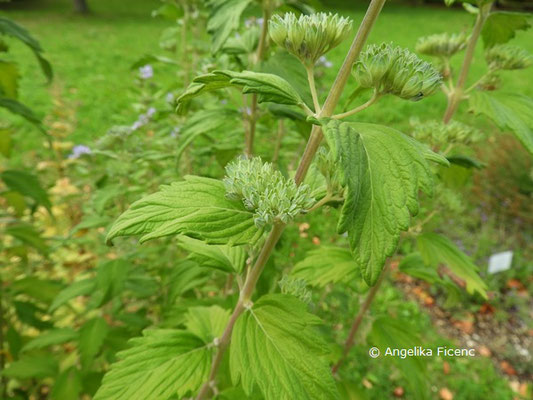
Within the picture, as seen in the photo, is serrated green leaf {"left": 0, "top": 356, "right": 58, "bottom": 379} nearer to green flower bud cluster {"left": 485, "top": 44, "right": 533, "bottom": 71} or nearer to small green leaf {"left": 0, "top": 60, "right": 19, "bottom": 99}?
small green leaf {"left": 0, "top": 60, "right": 19, "bottom": 99}

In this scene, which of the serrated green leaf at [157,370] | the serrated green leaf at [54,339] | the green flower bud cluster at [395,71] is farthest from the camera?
the serrated green leaf at [54,339]

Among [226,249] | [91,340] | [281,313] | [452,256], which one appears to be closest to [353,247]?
[281,313]

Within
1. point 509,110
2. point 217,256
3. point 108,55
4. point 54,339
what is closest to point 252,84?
point 217,256

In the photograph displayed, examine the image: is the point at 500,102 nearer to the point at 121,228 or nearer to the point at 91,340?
the point at 121,228

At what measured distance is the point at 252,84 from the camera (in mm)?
731

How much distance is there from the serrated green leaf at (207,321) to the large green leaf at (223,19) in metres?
0.91

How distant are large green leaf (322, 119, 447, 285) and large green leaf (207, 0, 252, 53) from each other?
0.77 meters

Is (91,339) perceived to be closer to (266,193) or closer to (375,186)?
(266,193)

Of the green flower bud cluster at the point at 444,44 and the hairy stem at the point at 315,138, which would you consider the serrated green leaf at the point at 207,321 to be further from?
the green flower bud cluster at the point at 444,44

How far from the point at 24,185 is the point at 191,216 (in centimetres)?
136

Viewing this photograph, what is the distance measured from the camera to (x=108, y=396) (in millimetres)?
947

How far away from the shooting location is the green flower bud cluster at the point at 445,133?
1.32 m

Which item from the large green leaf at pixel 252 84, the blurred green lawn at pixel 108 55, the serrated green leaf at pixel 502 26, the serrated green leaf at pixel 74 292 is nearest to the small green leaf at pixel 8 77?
the blurred green lawn at pixel 108 55

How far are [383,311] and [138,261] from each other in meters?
1.83
